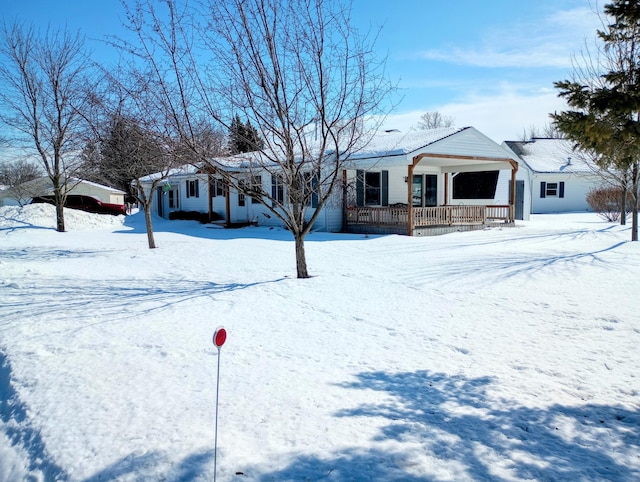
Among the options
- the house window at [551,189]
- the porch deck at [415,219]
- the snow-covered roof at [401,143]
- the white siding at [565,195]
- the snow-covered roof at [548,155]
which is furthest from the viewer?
the house window at [551,189]

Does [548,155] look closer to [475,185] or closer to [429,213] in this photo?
[475,185]

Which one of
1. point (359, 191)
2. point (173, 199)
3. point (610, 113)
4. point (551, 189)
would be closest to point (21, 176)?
point (173, 199)

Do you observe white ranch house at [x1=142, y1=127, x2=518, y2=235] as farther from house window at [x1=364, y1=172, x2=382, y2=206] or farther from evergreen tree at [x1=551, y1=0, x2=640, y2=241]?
evergreen tree at [x1=551, y1=0, x2=640, y2=241]

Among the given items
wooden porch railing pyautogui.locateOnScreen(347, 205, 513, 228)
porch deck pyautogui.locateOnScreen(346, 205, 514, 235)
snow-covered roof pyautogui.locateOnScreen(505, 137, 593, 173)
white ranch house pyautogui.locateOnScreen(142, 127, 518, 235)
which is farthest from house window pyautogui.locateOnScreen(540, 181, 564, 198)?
wooden porch railing pyautogui.locateOnScreen(347, 205, 513, 228)

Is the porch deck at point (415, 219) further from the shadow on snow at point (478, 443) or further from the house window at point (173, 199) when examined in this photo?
the house window at point (173, 199)

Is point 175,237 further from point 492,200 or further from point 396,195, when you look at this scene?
point 492,200

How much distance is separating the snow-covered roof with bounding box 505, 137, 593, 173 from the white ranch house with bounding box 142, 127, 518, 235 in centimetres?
732

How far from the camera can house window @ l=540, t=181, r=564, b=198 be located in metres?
31.7

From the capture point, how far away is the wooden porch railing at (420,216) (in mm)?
18219

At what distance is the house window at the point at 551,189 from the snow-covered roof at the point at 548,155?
1.04m

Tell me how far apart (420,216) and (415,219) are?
0.96 ft

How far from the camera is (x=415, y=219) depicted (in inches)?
709

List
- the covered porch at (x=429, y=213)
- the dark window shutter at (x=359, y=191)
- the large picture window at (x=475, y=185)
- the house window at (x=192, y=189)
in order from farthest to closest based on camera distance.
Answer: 1. the house window at (x=192, y=189)
2. the large picture window at (x=475, y=185)
3. the dark window shutter at (x=359, y=191)
4. the covered porch at (x=429, y=213)

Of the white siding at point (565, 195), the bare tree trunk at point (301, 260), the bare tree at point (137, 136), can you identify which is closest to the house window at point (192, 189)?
the bare tree at point (137, 136)
